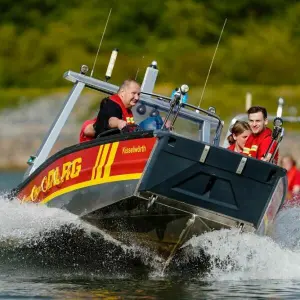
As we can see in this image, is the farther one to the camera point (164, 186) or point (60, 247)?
point (60, 247)

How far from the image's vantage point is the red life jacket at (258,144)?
42.8 feet

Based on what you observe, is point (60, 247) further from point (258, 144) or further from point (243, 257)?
point (258, 144)

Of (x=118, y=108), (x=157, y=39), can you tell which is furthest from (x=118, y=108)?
(x=157, y=39)

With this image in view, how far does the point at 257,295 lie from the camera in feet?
39.1

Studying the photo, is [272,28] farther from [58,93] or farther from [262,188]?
[262,188]

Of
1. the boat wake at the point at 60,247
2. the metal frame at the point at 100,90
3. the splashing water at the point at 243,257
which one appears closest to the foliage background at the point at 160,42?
the metal frame at the point at 100,90

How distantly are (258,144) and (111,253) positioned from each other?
1773mm

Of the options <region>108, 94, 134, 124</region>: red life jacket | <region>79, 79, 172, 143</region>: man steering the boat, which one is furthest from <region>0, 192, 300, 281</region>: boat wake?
<region>108, 94, 134, 124</region>: red life jacket

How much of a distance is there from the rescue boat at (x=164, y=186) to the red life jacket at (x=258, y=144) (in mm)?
412

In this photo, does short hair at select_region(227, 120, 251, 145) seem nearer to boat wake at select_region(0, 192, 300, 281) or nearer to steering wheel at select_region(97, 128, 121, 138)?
boat wake at select_region(0, 192, 300, 281)

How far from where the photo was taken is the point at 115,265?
44.8 ft

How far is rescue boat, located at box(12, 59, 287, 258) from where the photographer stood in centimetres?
1219

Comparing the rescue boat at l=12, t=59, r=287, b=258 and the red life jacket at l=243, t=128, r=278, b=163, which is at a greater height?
the red life jacket at l=243, t=128, r=278, b=163

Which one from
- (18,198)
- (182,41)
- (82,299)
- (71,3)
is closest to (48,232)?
(18,198)
